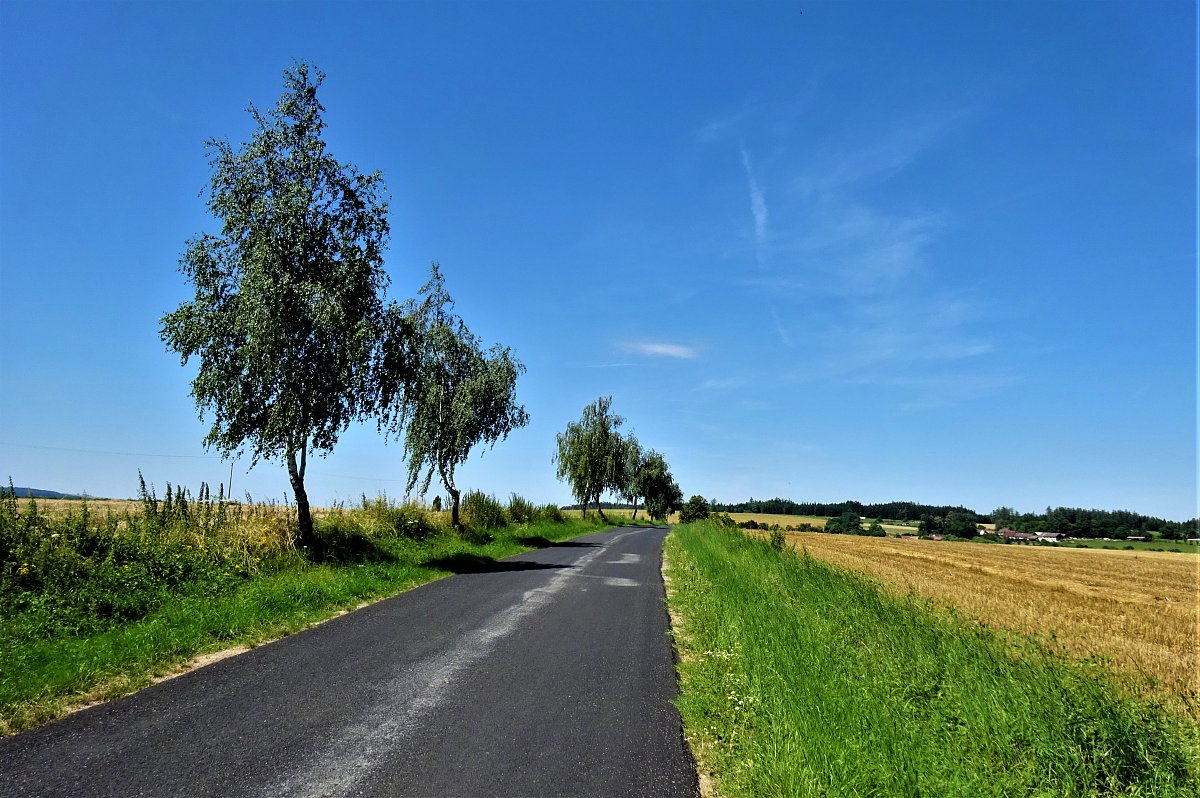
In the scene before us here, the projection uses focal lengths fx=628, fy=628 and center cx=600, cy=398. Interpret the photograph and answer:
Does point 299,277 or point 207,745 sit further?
point 299,277

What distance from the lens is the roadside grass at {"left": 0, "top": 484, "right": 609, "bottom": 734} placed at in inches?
263

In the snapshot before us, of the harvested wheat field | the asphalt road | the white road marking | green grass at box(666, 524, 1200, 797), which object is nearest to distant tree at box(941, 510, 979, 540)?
the harvested wheat field

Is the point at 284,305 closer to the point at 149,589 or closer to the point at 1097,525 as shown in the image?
the point at 149,589

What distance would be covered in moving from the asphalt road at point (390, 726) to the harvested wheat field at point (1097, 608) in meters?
5.46

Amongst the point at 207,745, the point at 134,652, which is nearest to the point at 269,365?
the point at 134,652

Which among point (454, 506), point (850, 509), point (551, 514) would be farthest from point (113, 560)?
point (850, 509)

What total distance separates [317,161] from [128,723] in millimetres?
15424

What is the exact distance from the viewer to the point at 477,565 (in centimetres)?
1923

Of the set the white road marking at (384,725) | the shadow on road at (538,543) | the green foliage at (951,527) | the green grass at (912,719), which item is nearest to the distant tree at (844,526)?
the green foliage at (951,527)

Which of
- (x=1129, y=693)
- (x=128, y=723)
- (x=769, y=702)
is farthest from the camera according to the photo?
(x=1129, y=693)

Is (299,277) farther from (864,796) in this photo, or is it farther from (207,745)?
(864,796)

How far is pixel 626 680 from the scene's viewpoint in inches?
291

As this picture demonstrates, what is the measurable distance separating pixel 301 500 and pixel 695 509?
6276 centimetres

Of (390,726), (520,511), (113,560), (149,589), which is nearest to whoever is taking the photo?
(390,726)
